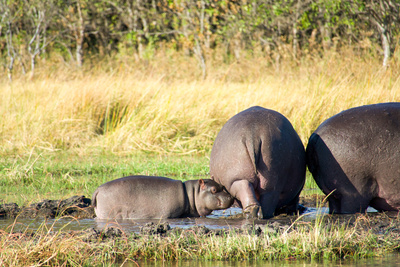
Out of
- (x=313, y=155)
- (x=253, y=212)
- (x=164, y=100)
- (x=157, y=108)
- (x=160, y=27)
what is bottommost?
(x=157, y=108)

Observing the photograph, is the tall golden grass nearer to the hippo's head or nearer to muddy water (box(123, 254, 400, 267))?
the hippo's head

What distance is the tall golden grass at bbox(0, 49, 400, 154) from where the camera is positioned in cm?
911

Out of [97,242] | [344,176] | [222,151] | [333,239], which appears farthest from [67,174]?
[333,239]

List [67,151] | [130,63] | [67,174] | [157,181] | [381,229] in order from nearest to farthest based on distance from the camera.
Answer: [381,229] < [157,181] < [67,174] < [67,151] < [130,63]

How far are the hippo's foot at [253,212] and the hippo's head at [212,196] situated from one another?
43cm

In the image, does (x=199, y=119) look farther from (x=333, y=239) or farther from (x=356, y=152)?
(x=333, y=239)

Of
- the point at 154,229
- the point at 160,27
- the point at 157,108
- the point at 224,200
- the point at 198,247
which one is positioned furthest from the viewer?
the point at 160,27

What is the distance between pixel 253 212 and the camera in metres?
4.46

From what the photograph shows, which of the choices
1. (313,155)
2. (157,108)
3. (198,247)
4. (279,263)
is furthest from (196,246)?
(157,108)

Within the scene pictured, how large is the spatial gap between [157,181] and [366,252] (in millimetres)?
2159

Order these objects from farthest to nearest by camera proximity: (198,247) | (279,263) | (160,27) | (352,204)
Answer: (160,27)
(352,204)
(198,247)
(279,263)

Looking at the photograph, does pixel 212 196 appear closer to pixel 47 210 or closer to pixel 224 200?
pixel 224 200

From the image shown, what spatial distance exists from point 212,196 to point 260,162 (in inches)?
24.6

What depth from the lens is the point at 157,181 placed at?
5035 mm
